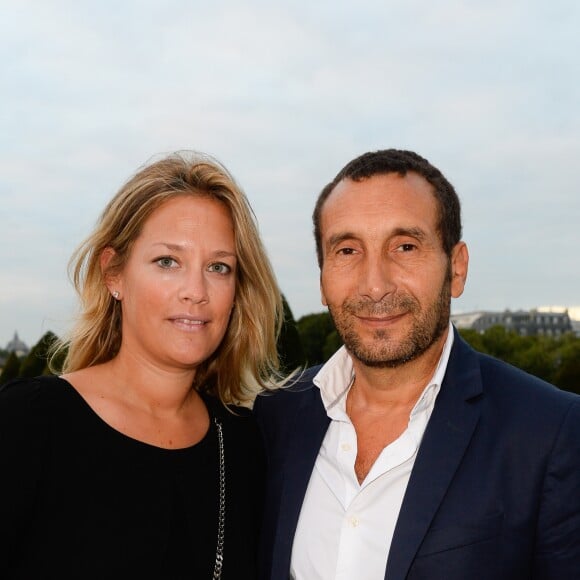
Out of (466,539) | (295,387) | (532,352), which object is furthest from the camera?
(532,352)

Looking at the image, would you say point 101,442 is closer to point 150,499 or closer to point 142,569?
point 150,499

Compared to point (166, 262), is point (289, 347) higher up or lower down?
higher up

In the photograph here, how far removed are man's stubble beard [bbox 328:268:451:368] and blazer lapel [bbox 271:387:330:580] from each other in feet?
1.60

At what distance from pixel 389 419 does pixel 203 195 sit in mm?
1624

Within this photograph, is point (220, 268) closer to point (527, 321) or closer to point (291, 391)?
point (291, 391)

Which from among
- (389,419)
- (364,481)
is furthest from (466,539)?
(389,419)

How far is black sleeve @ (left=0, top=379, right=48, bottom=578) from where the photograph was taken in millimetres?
3223

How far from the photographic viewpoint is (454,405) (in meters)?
3.65

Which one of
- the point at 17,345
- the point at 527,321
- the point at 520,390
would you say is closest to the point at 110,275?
the point at 520,390

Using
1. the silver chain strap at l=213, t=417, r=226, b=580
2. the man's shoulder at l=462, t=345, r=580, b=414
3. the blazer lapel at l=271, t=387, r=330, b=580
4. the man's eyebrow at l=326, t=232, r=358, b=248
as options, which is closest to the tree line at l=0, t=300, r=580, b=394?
the blazer lapel at l=271, t=387, r=330, b=580

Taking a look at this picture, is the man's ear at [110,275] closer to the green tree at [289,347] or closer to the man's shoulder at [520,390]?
the man's shoulder at [520,390]

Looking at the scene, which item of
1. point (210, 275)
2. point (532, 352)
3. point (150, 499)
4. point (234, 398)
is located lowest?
point (150, 499)

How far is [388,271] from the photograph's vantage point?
154 inches

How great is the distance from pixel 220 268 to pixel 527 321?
14440 centimetres
